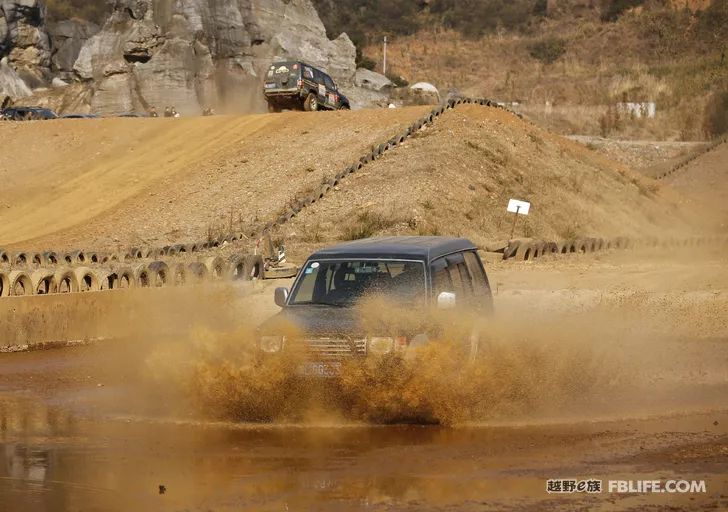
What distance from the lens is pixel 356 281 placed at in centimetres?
1095

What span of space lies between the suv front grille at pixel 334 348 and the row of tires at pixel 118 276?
8950 millimetres

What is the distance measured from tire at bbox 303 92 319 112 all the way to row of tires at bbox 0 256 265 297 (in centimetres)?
2251

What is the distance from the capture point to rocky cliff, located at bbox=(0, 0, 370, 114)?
61500 millimetres

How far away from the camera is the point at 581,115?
6144 cm

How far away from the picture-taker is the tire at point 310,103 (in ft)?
146

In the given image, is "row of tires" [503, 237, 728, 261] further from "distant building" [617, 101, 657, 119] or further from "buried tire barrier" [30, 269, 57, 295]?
"distant building" [617, 101, 657, 119]

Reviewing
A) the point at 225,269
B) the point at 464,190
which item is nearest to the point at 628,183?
the point at 464,190

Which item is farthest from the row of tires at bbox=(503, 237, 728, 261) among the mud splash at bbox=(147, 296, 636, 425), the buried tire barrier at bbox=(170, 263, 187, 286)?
the mud splash at bbox=(147, 296, 636, 425)

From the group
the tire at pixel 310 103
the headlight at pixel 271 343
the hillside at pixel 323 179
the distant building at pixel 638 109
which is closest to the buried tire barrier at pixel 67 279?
the headlight at pixel 271 343

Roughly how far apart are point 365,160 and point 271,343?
23628 mm

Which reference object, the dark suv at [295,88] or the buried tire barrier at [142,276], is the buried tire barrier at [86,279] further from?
the dark suv at [295,88]

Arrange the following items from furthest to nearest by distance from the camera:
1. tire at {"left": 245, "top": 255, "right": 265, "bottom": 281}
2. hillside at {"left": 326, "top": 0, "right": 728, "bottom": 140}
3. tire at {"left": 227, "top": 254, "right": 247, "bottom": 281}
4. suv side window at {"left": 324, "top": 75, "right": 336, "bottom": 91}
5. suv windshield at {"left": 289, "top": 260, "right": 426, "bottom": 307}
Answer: hillside at {"left": 326, "top": 0, "right": 728, "bottom": 140} < suv side window at {"left": 324, "top": 75, "right": 336, "bottom": 91} < tire at {"left": 245, "top": 255, "right": 265, "bottom": 281} < tire at {"left": 227, "top": 254, "right": 247, "bottom": 281} < suv windshield at {"left": 289, "top": 260, "right": 426, "bottom": 307}

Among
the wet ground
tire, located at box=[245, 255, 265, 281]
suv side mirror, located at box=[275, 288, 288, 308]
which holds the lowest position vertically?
tire, located at box=[245, 255, 265, 281]

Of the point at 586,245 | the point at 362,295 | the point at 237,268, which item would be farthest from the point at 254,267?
the point at 362,295
